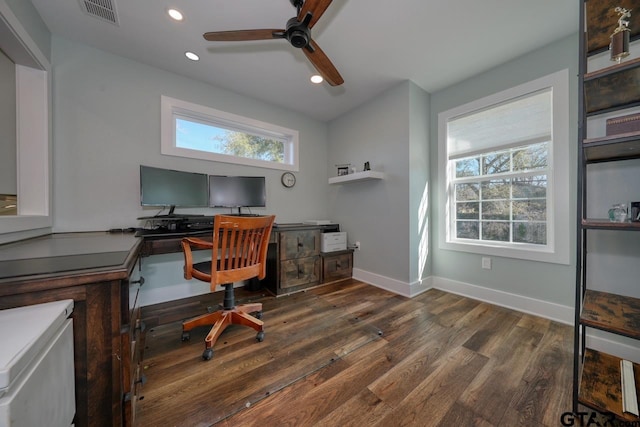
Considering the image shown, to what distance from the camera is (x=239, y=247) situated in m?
1.63

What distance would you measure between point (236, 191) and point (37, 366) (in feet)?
7.14

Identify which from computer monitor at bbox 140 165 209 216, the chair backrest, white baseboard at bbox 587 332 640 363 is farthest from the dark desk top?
white baseboard at bbox 587 332 640 363

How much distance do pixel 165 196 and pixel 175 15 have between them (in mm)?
1502

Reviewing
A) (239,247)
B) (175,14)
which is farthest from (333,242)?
(175,14)

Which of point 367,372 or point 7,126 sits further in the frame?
point 7,126

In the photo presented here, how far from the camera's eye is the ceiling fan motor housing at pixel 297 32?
144 cm

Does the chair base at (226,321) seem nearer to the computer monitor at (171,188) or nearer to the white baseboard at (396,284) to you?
the computer monitor at (171,188)

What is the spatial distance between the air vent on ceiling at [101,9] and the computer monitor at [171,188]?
1173 mm

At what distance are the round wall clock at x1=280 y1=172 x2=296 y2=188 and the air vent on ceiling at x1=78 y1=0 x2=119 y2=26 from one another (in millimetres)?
2110

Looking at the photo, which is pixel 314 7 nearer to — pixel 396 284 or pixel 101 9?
pixel 101 9

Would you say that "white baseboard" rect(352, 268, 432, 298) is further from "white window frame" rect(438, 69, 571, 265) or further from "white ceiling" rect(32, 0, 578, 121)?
"white ceiling" rect(32, 0, 578, 121)

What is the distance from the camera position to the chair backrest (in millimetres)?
1519

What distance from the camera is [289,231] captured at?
2.64m

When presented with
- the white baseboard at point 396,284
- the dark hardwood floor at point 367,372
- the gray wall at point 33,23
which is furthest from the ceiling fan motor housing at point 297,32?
the white baseboard at point 396,284
